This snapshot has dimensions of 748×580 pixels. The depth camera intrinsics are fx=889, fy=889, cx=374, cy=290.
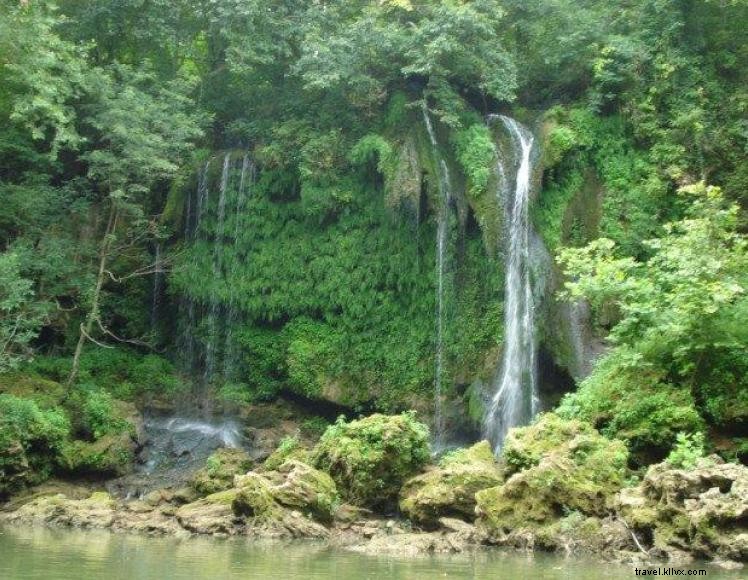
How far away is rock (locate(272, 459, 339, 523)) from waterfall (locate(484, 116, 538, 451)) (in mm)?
5914

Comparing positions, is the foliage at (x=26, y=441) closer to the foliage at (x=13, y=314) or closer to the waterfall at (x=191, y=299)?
the foliage at (x=13, y=314)

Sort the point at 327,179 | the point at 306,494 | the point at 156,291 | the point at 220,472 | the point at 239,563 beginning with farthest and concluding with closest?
1. the point at 156,291
2. the point at 327,179
3. the point at 220,472
4. the point at 306,494
5. the point at 239,563

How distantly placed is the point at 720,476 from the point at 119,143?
1536cm

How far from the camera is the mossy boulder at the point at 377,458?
14227 mm

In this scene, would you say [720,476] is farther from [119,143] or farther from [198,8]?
[198,8]

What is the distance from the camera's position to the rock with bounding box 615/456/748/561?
31.9ft

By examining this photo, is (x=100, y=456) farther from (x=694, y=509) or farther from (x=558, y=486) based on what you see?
(x=694, y=509)

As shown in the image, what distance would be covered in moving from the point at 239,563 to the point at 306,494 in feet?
10.6

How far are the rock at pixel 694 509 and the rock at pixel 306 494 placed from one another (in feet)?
14.1

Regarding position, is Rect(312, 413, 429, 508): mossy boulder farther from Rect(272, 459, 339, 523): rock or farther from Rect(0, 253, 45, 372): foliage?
Rect(0, 253, 45, 372): foliage

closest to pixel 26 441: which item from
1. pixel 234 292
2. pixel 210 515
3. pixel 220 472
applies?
pixel 220 472

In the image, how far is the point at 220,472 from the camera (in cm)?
1584

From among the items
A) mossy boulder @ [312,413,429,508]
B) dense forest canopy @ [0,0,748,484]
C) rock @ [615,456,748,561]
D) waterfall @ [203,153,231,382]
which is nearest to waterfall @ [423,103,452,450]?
dense forest canopy @ [0,0,748,484]

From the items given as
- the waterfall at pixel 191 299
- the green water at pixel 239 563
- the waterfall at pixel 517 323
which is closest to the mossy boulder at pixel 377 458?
the green water at pixel 239 563
